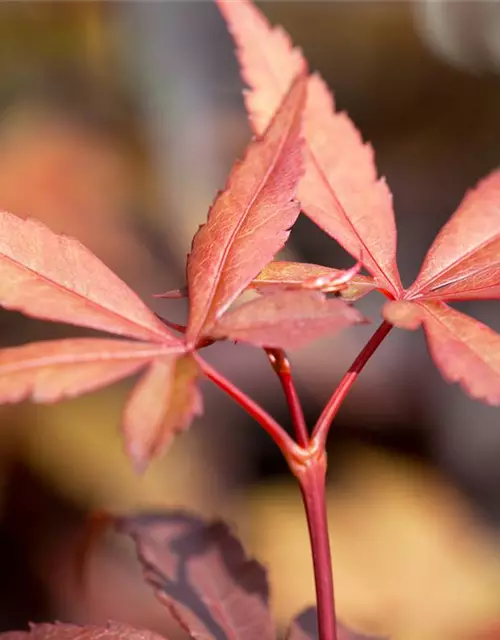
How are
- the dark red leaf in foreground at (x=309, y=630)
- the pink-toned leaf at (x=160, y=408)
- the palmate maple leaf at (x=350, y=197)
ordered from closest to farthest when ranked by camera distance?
the pink-toned leaf at (x=160, y=408), the palmate maple leaf at (x=350, y=197), the dark red leaf in foreground at (x=309, y=630)

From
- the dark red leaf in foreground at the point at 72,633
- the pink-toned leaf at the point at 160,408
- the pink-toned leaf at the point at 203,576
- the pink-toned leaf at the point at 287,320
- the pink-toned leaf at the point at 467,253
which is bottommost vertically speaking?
the dark red leaf in foreground at the point at 72,633

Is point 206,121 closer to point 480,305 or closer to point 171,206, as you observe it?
point 171,206

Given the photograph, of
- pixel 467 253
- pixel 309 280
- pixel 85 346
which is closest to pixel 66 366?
pixel 85 346

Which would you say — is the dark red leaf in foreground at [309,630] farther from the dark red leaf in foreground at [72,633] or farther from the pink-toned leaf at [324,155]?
the pink-toned leaf at [324,155]

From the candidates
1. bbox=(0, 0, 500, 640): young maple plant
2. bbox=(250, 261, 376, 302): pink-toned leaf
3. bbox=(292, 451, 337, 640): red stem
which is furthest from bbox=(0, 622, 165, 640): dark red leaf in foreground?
bbox=(250, 261, 376, 302): pink-toned leaf

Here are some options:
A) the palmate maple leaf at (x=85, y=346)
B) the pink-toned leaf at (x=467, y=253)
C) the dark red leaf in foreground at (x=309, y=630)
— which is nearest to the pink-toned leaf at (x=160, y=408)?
the palmate maple leaf at (x=85, y=346)

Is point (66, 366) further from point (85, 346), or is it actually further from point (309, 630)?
point (309, 630)

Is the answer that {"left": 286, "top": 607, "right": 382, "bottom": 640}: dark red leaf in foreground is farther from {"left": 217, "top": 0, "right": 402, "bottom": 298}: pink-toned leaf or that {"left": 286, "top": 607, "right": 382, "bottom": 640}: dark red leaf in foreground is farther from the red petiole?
{"left": 217, "top": 0, "right": 402, "bottom": 298}: pink-toned leaf
